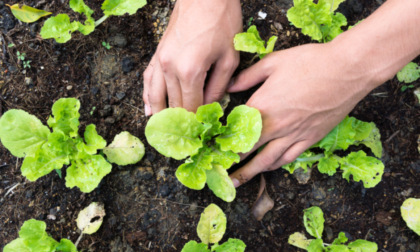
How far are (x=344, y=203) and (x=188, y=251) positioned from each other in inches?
38.8

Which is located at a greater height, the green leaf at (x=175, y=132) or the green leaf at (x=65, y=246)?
the green leaf at (x=175, y=132)

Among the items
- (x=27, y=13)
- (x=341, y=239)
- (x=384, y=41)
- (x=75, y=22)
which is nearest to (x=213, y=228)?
(x=341, y=239)

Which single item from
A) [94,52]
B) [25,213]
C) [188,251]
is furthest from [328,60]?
[25,213]

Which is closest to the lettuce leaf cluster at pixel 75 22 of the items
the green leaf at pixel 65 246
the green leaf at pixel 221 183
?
the green leaf at pixel 221 183

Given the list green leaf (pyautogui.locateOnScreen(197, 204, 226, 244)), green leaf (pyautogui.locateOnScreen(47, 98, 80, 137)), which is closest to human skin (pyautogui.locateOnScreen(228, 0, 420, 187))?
green leaf (pyautogui.locateOnScreen(197, 204, 226, 244))

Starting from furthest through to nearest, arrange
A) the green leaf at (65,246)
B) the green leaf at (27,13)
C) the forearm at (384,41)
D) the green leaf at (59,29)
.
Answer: the green leaf at (27,13) < the green leaf at (59,29) < the green leaf at (65,246) < the forearm at (384,41)

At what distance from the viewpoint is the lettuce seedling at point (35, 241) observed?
1.92 meters

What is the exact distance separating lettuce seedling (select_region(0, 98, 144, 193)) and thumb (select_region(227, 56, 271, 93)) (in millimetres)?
665

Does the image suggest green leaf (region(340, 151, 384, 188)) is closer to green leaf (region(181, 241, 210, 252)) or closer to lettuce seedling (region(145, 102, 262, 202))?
lettuce seedling (region(145, 102, 262, 202))

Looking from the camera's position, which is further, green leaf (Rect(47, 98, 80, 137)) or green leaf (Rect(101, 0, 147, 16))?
green leaf (Rect(101, 0, 147, 16))

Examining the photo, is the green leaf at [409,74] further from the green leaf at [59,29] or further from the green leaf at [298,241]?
the green leaf at [59,29]

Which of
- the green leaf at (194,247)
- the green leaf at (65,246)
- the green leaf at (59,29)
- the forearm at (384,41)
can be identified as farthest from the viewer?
the green leaf at (59,29)

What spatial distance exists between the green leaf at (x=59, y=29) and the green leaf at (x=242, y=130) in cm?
104

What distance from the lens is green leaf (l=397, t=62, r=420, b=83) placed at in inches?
89.9
